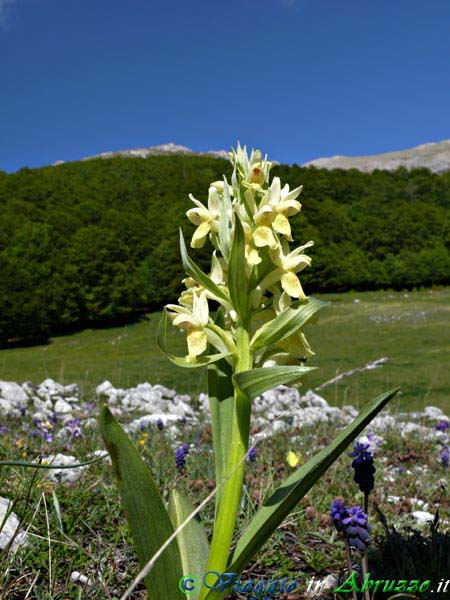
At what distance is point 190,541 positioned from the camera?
1.55 metres

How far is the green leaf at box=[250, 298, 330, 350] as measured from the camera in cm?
150

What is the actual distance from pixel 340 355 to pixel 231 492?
14.1 metres

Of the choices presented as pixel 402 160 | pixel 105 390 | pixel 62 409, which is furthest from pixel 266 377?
pixel 402 160

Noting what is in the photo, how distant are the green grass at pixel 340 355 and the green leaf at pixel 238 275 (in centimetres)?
167

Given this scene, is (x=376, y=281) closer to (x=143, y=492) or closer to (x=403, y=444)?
(x=403, y=444)

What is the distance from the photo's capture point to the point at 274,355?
1.65 m

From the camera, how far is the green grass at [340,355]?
10.0 m

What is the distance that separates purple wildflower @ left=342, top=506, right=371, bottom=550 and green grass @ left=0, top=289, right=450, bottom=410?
5.06 ft


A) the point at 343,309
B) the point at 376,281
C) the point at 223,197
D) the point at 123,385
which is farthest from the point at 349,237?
the point at 223,197

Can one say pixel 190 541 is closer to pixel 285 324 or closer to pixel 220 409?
pixel 220 409

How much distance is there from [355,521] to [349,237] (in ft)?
150

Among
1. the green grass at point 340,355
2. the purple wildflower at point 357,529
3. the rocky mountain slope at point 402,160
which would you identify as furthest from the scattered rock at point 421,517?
the rocky mountain slope at point 402,160

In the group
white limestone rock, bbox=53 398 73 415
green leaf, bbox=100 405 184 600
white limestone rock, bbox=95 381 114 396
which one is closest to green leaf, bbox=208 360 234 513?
green leaf, bbox=100 405 184 600

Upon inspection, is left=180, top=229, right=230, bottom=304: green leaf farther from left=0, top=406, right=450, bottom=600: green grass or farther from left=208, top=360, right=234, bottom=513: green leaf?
left=0, top=406, right=450, bottom=600: green grass
